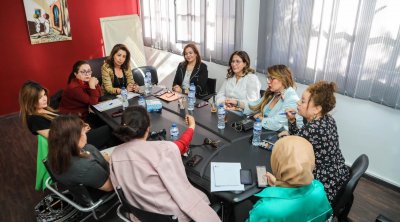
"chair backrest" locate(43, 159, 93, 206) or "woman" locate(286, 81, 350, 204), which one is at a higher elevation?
"woman" locate(286, 81, 350, 204)

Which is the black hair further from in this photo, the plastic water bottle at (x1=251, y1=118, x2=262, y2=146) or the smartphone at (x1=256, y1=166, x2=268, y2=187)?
the plastic water bottle at (x1=251, y1=118, x2=262, y2=146)

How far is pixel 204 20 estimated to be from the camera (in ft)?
14.9

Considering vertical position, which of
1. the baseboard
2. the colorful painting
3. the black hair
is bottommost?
the baseboard

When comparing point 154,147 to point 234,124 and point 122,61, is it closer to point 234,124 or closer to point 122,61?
point 234,124

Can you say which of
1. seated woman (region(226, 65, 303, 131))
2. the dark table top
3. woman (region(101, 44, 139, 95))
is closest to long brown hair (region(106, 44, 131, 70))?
woman (region(101, 44, 139, 95))

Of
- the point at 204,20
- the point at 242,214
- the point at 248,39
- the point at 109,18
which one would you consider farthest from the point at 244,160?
the point at 109,18

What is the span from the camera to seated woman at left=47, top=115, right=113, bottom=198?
1.95 metres

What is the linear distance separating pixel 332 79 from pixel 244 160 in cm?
177

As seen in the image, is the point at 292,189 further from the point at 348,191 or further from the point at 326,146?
the point at 326,146

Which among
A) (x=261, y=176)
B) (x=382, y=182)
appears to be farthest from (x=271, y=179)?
(x=382, y=182)

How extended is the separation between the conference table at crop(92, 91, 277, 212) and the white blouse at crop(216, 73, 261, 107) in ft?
1.65

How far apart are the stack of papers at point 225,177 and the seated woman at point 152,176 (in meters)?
0.15

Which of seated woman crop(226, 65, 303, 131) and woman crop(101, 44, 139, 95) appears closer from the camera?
seated woman crop(226, 65, 303, 131)

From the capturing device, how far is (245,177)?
196 centimetres
